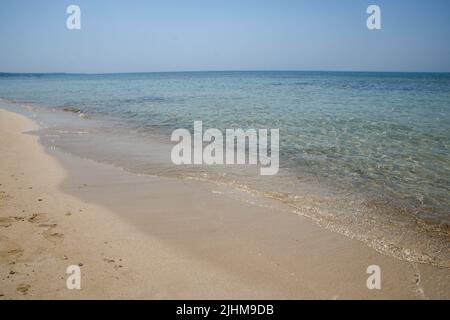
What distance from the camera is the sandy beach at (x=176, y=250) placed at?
3225 mm

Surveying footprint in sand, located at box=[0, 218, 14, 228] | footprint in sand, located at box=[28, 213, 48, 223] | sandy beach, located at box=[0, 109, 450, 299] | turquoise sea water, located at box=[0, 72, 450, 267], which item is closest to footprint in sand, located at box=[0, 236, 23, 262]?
sandy beach, located at box=[0, 109, 450, 299]

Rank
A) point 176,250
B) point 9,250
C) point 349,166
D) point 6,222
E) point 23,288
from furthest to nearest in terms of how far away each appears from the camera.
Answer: point 349,166 < point 6,222 < point 176,250 < point 9,250 < point 23,288

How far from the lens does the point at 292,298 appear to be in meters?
3.13

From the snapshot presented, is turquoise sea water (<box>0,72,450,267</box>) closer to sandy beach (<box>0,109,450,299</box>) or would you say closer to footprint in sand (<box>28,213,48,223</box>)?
sandy beach (<box>0,109,450,299</box>)

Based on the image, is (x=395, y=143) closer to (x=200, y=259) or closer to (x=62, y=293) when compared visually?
(x=200, y=259)

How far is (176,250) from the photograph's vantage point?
3.98 m

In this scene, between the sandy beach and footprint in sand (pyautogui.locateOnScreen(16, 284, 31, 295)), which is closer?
footprint in sand (pyautogui.locateOnScreen(16, 284, 31, 295))

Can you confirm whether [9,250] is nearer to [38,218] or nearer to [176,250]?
[38,218]

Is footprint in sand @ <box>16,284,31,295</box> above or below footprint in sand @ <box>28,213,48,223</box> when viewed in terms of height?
below

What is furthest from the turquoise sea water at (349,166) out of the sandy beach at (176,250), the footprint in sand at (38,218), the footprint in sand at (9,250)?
the footprint in sand at (9,250)

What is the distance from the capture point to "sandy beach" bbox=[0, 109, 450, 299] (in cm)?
322

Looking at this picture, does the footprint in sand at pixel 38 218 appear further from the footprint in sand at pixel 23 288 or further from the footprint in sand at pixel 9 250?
the footprint in sand at pixel 23 288

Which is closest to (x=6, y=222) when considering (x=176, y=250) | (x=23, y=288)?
(x=23, y=288)

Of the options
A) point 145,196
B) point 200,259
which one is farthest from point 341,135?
point 200,259
